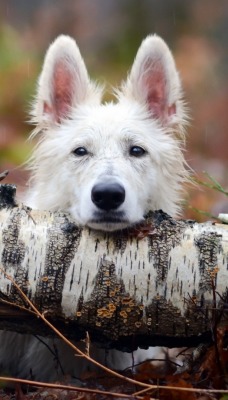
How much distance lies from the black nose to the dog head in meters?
0.24

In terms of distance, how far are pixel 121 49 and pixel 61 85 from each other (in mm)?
13313

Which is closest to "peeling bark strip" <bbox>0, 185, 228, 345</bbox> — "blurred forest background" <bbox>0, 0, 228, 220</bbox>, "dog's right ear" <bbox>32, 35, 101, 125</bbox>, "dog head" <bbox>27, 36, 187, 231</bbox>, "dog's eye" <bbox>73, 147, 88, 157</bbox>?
"dog head" <bbox>27, 36, 187, 231</bbox>

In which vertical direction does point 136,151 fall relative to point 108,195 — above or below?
above

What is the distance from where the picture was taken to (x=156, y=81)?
225 inches

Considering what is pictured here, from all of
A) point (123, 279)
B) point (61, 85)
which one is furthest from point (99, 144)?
point (123, 279)

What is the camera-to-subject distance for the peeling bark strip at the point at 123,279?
394 centimetres

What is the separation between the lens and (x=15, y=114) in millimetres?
14648

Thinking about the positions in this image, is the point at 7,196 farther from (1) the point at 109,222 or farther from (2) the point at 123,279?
(2) the point at 123,279

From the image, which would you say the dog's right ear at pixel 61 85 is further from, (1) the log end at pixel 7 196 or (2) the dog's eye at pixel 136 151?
(1) the log end at pixel 7 196

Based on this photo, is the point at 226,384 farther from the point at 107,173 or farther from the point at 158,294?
the point at 107,173

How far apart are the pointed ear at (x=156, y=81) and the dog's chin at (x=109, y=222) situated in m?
1.64

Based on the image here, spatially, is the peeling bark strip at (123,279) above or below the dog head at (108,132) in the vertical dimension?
below

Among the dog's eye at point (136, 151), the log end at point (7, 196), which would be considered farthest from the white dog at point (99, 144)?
the log end at point (7, 196)

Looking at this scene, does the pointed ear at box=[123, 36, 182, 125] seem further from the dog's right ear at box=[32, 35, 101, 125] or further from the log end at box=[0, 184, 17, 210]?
the log end at box=[0, 184, 17, 210]
